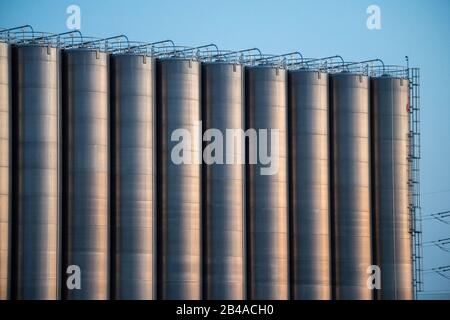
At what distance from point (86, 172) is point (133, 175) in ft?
11.5

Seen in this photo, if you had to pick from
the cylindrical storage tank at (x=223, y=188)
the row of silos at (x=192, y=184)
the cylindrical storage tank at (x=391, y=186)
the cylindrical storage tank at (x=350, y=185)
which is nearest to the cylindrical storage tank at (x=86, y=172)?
the row of silos at (x=192, y=184)

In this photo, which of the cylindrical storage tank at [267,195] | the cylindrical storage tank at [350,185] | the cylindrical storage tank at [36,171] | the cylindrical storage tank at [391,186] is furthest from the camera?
the cylindrical storage tank at [391,186]

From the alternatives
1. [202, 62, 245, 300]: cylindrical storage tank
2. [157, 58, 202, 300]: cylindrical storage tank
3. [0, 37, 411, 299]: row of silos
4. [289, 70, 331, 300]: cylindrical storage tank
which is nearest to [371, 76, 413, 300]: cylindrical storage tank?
[0, 37, 411, 299]: row of silos

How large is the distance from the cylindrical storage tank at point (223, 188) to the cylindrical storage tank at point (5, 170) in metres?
14.5

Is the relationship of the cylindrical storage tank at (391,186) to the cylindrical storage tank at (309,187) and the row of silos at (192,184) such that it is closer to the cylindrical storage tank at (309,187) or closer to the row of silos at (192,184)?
the row of silos at (192,184)

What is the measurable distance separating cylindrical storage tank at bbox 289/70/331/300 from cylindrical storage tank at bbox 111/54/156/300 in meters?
11.6

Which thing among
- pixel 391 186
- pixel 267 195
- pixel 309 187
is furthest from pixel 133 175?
pixel 391 186

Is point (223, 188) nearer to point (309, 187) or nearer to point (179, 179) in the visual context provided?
point (179, 179)

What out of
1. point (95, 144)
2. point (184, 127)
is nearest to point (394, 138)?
point (184, 127)

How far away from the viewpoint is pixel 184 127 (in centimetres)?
9600

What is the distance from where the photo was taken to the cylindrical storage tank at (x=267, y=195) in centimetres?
9762

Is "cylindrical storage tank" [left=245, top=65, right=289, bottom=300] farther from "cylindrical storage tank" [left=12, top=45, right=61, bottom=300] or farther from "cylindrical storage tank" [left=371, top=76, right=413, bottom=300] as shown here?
"cylindrical storage tank" [left=12, top=45, right=61, bottom=300]

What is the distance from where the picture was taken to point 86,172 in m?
92.8

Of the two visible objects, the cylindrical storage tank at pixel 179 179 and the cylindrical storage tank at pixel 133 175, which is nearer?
the cylindrical storage tank at pixel 133 175
